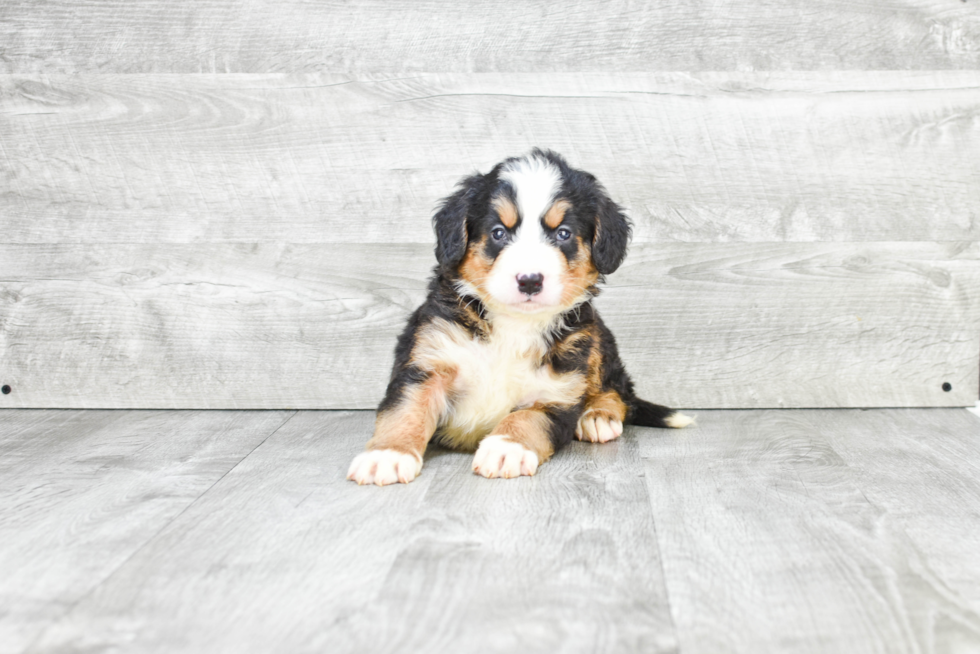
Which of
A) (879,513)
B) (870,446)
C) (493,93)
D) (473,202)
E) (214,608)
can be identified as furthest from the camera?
(493,93)

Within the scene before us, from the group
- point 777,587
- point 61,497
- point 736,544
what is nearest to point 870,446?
point 736,544

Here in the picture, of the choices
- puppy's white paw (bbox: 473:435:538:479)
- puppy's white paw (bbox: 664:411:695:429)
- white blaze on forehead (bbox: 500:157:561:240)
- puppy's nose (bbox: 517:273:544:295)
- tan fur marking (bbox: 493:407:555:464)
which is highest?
white blaze on forehead (bbox: 500:157:561:240)

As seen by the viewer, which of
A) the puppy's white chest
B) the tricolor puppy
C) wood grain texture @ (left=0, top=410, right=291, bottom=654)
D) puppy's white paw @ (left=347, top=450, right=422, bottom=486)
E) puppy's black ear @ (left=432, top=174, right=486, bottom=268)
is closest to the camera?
wood grain texture @ (left=0, top=410, right=291, bottom=654)

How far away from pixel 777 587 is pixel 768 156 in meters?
2.23

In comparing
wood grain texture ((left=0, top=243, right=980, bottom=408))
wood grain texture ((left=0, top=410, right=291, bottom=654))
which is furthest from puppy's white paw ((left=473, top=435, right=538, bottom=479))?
wood grain texture ((left=0, top=243, right=980, bottom=408))

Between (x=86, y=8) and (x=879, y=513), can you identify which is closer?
(x=879, y=513)

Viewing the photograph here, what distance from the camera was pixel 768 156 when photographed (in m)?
3.51

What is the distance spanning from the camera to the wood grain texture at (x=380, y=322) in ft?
11.6

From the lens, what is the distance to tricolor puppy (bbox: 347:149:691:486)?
8.04 ft

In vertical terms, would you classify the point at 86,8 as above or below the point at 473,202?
above

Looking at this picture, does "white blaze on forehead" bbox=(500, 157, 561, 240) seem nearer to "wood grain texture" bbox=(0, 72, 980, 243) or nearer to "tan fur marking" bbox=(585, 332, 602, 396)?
"tan fur marking" bbox=(585, 332, 602, 396)

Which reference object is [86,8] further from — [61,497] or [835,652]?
[835,652]

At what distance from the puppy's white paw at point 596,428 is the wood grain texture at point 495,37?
4.59 feet

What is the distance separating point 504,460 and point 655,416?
94cm
